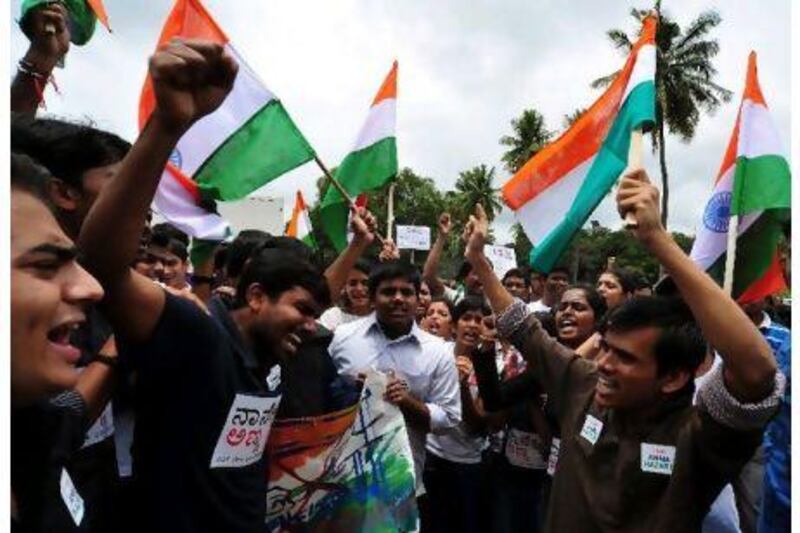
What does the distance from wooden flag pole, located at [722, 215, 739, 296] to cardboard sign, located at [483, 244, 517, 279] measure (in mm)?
4438

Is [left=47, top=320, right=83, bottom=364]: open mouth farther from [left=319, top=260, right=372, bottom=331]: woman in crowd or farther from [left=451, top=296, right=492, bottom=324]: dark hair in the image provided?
[left=319, top=260, right=372, bottom=331]: woman in crowd

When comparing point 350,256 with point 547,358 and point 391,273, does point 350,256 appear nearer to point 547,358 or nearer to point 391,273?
point 391,273

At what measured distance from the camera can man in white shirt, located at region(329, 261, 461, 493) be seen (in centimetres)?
459

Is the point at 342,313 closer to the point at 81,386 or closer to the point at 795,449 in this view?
the point at 81,386

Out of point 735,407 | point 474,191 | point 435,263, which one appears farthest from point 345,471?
point 474,191

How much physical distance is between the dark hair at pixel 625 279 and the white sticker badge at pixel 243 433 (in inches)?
156

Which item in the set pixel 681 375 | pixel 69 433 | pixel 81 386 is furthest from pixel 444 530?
pixel 69 433

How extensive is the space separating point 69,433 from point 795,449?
149cm

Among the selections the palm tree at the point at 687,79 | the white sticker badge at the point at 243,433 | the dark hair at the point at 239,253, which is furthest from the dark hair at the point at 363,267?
the palm tree at the point at 687,79

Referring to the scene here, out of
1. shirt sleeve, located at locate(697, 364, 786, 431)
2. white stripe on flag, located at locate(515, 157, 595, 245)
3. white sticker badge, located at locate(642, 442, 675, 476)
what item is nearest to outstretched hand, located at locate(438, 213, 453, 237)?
white stripe on flag, located at locate(515, 157, 595, 245)

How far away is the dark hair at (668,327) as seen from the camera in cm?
264

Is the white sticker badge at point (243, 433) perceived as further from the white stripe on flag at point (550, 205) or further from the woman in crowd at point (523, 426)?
the white stripe on flag at point (550, 205)

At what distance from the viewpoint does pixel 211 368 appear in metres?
2.19

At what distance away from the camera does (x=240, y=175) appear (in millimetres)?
4176
